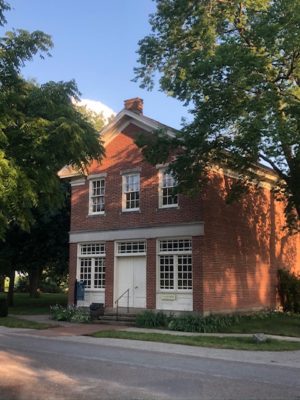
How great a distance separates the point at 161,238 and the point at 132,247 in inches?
72.4

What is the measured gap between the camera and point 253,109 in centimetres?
1728

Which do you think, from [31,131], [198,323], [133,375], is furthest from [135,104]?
[31,131]

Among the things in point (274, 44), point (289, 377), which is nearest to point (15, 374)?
point (289, 377)

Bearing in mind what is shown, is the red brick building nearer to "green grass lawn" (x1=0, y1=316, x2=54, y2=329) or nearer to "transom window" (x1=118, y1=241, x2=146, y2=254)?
"transom window" (x1=118, y1=241, x2=146, y2=254)

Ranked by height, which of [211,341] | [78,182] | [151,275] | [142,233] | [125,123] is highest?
[125,123]

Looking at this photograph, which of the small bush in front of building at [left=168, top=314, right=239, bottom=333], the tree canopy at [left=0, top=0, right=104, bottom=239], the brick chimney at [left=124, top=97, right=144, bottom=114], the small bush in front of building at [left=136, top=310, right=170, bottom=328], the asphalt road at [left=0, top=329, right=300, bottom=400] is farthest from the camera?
the brick chimney at [left=124, top=97, right=144, bottom=114]

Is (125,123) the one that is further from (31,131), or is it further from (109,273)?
(31,131)

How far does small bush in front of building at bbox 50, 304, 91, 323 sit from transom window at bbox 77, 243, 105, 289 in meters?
1.53

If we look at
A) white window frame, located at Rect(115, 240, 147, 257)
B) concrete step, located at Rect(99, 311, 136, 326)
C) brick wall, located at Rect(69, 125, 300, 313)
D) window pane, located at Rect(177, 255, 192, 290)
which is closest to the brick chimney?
brick wall, located at Rect(69, 125, 300, 313)

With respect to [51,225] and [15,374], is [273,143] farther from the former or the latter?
[51,225]

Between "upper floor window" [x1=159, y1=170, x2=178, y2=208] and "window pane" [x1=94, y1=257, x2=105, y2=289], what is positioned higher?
"upper floor window" [x1=159, y1=170, x2=178, y2=208]

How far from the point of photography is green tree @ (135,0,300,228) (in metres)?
16.9

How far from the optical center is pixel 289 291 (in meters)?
27.8

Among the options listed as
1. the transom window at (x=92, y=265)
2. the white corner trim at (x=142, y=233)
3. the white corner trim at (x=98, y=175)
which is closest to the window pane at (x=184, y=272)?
the white corner trim at (x=142, y=233)
